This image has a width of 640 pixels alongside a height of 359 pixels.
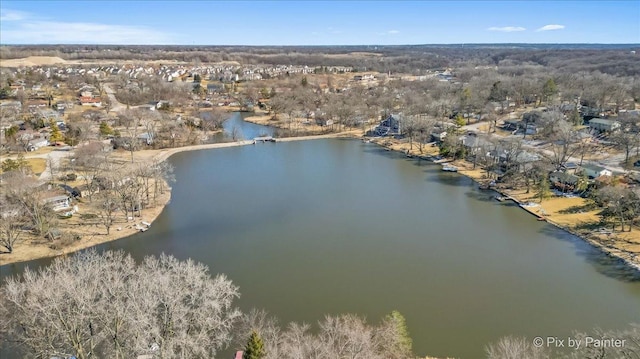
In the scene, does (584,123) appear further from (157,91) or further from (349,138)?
(157,91)

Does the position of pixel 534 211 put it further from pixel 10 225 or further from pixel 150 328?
pixel 10 225

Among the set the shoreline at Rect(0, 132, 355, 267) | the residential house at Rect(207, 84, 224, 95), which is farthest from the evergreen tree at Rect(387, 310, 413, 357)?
the residential house at Rect(207, 84, 224, 95)

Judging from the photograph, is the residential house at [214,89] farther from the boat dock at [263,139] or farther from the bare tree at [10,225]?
the bare tree at [10,225]

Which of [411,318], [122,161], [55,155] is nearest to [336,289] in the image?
[411,318]

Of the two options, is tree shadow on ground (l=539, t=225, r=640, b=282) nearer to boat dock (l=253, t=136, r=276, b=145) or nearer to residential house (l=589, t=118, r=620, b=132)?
residential house (l=589, t=118, r=620, b=132)

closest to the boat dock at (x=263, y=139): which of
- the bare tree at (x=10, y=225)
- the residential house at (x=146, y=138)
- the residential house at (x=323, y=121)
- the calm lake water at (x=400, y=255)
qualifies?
the residential house at (x=323, y=121)

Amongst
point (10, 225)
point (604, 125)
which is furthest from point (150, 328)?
point (604, 125)
